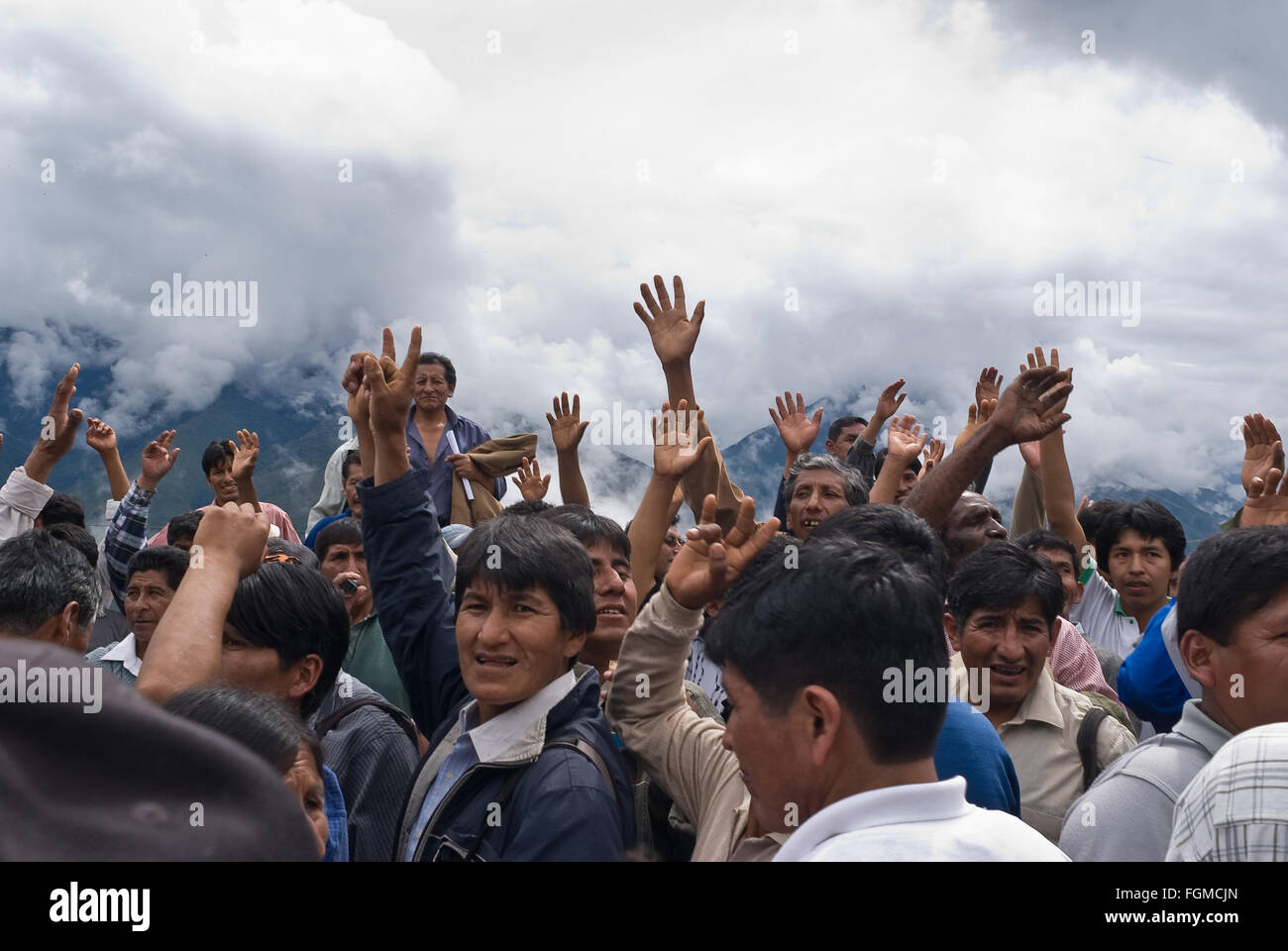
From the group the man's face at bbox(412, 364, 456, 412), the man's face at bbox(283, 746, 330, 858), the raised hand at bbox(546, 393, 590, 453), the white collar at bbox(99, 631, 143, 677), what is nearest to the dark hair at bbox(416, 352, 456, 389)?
the man's face at bbox(412, 364, 456, 412)

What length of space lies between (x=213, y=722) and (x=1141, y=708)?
9.00 feet

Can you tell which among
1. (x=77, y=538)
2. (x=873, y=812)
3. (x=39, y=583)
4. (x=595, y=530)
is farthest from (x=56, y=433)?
(x=873, y=812)

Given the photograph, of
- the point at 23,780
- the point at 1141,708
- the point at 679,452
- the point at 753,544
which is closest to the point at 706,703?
the point at 753,544

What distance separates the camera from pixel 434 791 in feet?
8.68

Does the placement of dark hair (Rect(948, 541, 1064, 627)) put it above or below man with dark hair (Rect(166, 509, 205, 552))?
below

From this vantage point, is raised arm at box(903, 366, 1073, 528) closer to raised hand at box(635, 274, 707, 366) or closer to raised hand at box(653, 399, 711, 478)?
raised hand at box(653, 399, 711, 478)

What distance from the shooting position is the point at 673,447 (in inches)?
161

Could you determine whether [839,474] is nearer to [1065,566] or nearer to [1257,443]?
[1065,566]

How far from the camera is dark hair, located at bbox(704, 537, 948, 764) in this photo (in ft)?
5.71

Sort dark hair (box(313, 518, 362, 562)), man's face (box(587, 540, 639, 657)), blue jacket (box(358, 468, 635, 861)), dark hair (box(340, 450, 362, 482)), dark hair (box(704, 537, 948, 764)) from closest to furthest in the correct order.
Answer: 1. dark hair (box(704, 537, 948, 764))
2. blue jacket (box(358, 468, 635, 861))
3. man's face (box(587, 540, 639, 657))
4. dark hair (box(313, 518, 362, 562))
5. dark hair (box(340, 450, 362, 482))

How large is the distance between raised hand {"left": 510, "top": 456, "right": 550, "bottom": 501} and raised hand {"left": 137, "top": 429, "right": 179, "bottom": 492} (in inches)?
82.0

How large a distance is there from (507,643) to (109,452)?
529 centimetres

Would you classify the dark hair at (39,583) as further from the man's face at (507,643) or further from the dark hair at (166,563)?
A: the man's face at (507,643)

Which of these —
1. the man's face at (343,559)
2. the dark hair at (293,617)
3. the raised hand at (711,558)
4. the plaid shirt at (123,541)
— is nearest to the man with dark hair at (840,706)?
the raised hand at (711,558)
